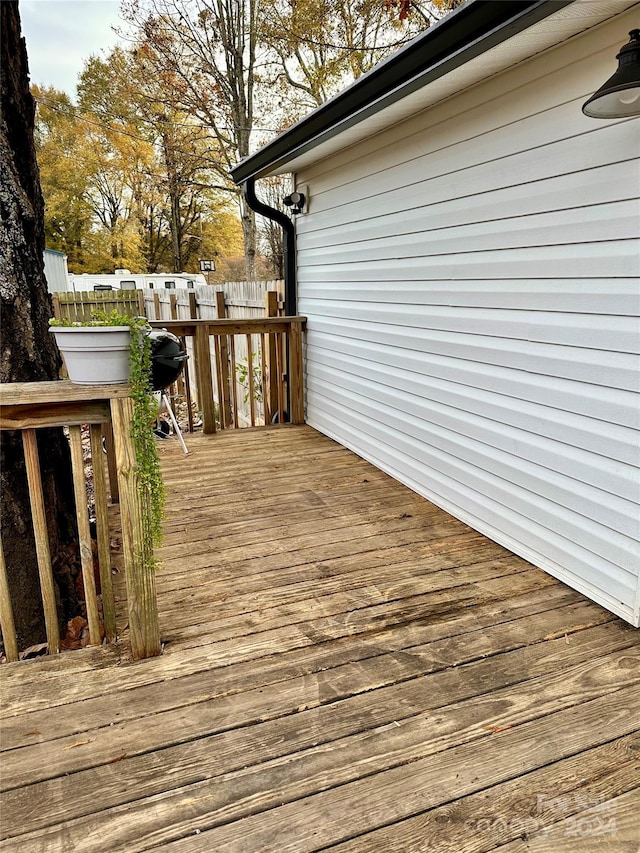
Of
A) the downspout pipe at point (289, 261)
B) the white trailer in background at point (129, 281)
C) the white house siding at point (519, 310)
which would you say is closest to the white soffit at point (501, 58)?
the white house siding at point (519, 310)

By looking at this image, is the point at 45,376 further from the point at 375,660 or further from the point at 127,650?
the point at 375,660

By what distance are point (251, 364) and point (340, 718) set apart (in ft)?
12.4

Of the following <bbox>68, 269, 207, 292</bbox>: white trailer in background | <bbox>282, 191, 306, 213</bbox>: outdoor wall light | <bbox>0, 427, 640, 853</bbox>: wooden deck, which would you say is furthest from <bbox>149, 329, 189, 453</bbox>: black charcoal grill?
<bbox>68, 269, 207, 292</bbox>: white trailer in background

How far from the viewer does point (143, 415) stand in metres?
1.84

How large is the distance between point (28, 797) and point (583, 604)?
2052mm

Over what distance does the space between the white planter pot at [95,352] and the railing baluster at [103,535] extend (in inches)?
8.6

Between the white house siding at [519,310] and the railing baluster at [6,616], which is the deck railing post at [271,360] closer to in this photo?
the white house siding at [519,310]

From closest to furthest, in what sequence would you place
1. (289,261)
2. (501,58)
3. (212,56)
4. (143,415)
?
(143,415), (501,58), (289,261), (212,56)

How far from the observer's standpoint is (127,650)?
1997 mm

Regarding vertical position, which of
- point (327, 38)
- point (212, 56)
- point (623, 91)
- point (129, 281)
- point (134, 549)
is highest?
point (212, 56)

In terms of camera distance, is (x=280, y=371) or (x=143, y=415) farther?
(x=280, y=371)

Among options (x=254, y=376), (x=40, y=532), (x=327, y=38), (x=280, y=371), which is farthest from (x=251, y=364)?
(x=327, y=38)

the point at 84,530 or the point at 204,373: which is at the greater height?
the point at 204,373

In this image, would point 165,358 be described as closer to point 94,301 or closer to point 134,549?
point 134,549
